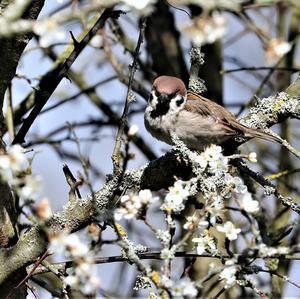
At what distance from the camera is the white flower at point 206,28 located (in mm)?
1898

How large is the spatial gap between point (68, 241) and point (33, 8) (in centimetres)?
113

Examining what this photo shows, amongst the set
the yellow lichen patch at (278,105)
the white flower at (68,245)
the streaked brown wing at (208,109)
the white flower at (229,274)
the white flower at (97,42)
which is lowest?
the white flower at (68,245)

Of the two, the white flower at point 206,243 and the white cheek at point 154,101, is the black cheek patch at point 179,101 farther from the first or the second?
the white flower at point 206,243

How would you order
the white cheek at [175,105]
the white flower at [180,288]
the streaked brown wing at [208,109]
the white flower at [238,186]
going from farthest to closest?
the white cheek at [175,105], the streaked brown wing at [208,109], the white flower at [238,186], the white flower at [180,288]

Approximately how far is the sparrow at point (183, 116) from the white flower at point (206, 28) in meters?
1.45

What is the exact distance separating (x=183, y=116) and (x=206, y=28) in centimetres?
165

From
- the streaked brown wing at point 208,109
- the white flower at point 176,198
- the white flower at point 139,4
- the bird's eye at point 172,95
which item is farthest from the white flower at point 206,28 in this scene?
the bird's eye at point 172,95

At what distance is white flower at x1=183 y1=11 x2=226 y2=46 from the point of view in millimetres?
1898

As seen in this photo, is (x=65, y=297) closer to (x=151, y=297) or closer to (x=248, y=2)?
(x=151, y=297)

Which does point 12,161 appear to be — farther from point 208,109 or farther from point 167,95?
point 208,109

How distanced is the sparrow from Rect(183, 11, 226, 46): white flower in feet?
4.75

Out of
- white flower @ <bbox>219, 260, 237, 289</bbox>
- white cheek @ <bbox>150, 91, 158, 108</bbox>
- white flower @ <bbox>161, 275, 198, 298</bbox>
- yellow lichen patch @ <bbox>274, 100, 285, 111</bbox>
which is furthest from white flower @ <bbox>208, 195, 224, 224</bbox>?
white cheek @ <bbox>150, 91, 158, 108</bbox>

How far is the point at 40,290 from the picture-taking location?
13.2 feet

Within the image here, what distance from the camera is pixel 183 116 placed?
11.7 feet
